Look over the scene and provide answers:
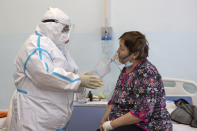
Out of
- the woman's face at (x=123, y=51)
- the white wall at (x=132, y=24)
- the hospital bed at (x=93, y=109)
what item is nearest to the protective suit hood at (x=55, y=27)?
the woman's face at (x=123, y=51)

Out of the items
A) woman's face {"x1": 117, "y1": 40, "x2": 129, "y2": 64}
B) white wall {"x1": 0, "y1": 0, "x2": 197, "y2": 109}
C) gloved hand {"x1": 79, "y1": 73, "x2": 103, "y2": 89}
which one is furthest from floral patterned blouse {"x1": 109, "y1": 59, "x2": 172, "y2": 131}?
white wall {"x1": 0, "y1": 0, "x2": 197, "y2": 109}

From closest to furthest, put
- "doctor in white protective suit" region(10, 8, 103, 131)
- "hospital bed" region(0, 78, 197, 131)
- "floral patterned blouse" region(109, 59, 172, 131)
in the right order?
"floral patterned blouse" region(109, 59, 172, 131) < "doctor in white protective suit" region(10, 8, 103, 131) < "hospital bed" region(0, 78, 197, 131)

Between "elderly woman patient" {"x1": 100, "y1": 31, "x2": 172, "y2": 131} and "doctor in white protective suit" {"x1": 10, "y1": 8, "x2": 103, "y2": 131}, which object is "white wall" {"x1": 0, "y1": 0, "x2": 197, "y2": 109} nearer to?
"doctor in white protective suit" {"x1": 10, "y1": 8, "x2": 103, "y2": 131}

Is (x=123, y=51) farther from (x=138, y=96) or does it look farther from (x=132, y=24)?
(x=132, y=24)

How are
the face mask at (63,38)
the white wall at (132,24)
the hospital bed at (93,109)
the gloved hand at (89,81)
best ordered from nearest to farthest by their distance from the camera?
the gloved hand at (89,81), the face mask at (63,38), the hospital bed at (93,109), the white wall at (132,24)

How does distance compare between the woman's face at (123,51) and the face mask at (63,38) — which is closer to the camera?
the woman's face at (123,51)

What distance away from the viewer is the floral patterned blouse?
1187mm

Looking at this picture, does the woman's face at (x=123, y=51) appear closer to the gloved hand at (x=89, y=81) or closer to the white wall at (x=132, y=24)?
the gloved hand at (x=89, y=81)

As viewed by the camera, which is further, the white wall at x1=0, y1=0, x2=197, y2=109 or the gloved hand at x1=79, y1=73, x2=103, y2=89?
the white wall at x1=0, y1=0, x2=197, y2=109

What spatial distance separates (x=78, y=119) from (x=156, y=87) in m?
1.25

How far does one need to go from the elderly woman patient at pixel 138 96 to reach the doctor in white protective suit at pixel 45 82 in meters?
0.28

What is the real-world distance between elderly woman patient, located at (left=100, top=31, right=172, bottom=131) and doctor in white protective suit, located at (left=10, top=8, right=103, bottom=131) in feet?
0.92

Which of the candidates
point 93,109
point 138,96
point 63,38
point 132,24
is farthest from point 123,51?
point 132,24

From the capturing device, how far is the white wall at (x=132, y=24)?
2520 millimetres
